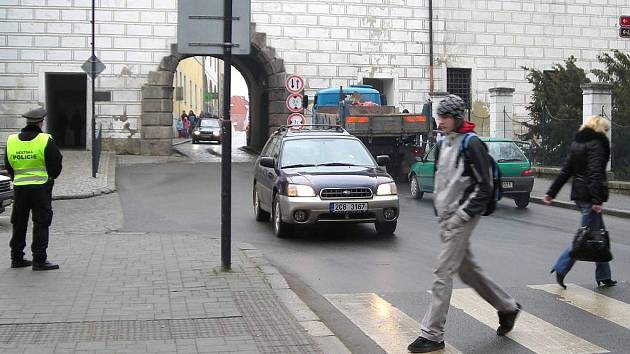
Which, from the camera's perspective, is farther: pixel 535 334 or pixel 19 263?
pixel 19 263

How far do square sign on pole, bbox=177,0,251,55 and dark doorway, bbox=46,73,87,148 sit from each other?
26626 millimetres

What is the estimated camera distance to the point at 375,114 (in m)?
22.0

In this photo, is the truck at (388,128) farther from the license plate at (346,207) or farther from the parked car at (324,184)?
the license plate at (346,207)

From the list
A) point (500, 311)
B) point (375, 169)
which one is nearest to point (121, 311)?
point (500, 311)

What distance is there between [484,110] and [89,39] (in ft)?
54.8

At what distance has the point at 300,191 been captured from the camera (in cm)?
1140

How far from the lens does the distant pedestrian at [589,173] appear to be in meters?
7.75

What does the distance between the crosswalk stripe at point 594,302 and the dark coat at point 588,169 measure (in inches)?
37.5

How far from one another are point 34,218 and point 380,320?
4281mm

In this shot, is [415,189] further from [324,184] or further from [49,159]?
[49,159]

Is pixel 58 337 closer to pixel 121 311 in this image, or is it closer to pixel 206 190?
pixel 121 311

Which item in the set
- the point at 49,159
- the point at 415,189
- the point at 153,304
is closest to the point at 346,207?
the point at 49,159

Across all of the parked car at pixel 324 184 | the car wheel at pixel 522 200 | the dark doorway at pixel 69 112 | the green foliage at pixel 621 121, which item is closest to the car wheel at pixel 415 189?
the car wheel at pixel 522 200

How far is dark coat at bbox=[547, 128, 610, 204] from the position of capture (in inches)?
305
